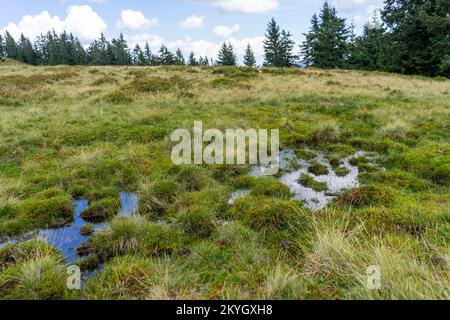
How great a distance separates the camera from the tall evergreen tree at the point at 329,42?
46.9 metres

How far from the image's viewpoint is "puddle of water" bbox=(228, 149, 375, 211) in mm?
5535

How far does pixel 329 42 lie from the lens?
4716cm

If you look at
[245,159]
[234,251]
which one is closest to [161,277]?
[234,251]

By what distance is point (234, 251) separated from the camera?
4.01m

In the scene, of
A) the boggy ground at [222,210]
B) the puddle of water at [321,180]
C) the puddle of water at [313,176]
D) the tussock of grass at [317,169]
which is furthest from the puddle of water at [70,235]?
the tussock of grass at [317,169]

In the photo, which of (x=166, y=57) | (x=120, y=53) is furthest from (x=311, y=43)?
(x=120, y=53)

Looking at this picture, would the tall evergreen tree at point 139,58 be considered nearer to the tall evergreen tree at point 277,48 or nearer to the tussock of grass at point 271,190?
the tall evergreen tree at point 277,48

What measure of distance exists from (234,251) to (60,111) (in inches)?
→ 418

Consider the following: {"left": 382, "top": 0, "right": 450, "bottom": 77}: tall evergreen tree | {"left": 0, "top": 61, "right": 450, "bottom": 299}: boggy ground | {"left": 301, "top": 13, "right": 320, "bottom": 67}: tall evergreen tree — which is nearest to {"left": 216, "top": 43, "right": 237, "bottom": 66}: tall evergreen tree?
{"left": 301, "top": 13, "right": 320, "bottom": 67}: tall evergreen tree

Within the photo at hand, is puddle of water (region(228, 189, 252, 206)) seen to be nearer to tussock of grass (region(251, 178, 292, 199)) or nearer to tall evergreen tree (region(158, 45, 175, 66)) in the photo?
tussock of grass (region(251, 178, 292, 199))

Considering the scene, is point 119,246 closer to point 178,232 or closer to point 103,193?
point 178,232

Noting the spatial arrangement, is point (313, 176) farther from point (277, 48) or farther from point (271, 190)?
point (277, 48)

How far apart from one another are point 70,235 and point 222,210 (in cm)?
244

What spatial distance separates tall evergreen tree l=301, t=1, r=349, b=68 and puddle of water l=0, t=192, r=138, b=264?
49.0 metres
